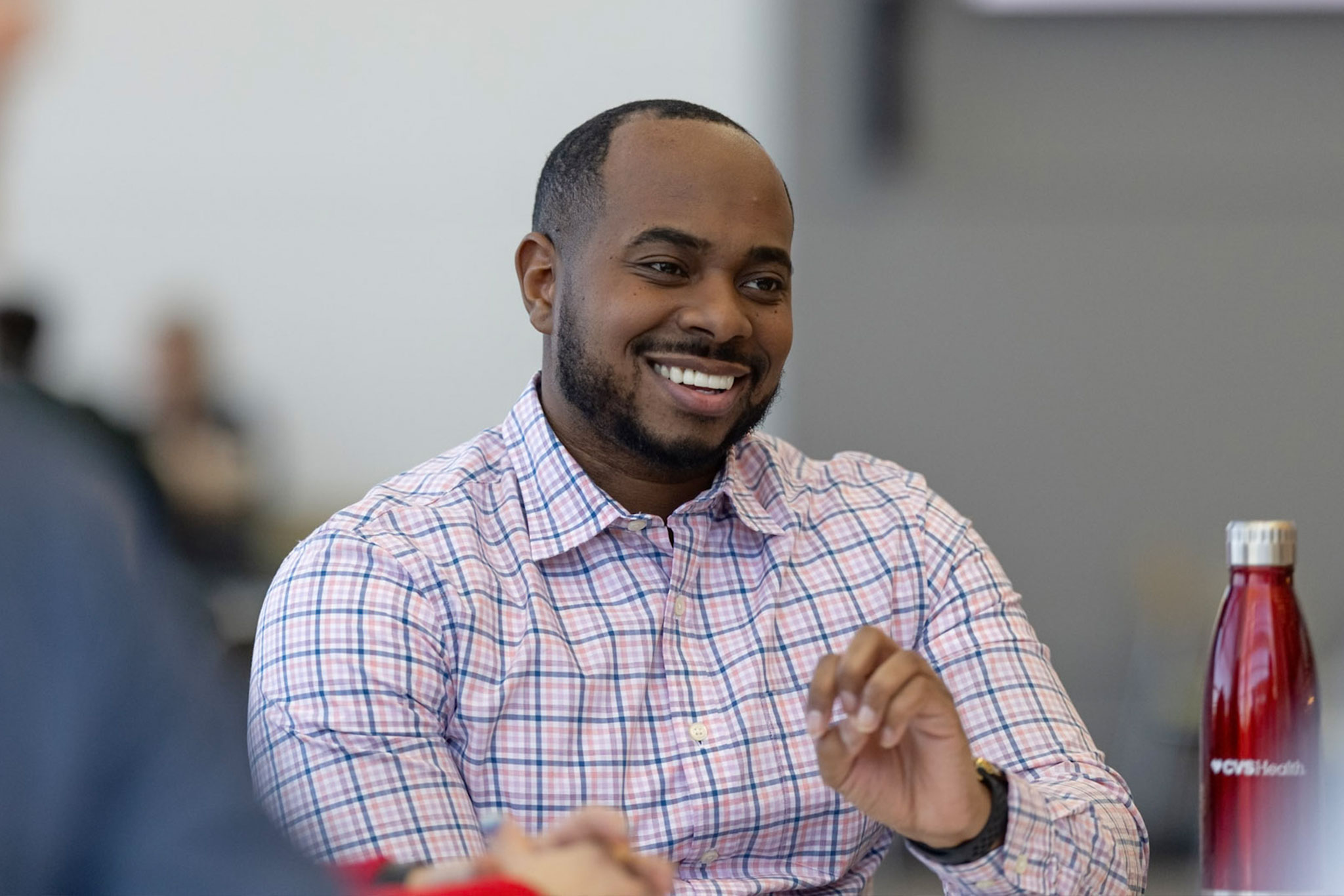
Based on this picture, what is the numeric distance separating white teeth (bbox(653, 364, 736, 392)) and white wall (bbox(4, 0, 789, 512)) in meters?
3.56

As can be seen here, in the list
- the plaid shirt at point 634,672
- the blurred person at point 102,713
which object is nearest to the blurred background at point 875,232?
the plaid shirt at point 634,672

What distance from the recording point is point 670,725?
1611 mm

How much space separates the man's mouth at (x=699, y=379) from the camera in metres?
1.75

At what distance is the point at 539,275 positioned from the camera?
6.31 feet

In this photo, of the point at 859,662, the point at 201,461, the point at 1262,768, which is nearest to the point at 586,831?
the point at 859,662

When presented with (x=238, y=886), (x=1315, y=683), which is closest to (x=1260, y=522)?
(x=1315, y=683)

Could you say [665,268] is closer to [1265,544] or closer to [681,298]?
[681,298]

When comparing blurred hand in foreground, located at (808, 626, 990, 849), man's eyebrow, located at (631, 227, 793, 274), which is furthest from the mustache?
blurred hand in foreground, located at (808, 626, 990, 849)

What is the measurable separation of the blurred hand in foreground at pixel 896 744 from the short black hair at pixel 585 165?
0.72m

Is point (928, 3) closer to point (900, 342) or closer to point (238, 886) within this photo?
point (900, 342)

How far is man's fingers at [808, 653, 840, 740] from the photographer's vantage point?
1180 mm

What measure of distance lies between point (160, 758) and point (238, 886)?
9cm

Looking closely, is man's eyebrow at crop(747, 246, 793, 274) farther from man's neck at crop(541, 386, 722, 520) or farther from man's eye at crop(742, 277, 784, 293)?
man's neck at crop(541, 386, 722, 520)

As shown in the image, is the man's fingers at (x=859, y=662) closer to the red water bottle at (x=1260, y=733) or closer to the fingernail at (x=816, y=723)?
the fingernail at (x=816, y=723)
